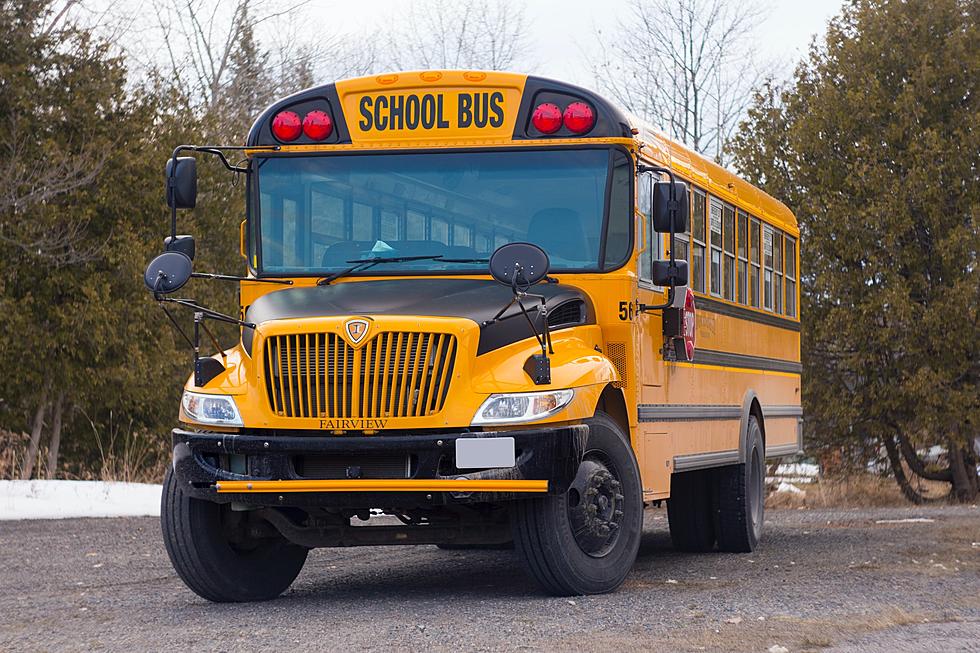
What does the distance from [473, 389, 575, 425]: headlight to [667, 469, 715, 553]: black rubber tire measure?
167 inches

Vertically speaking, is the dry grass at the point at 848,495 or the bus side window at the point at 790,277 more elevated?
the bus side window at the point at 790,277

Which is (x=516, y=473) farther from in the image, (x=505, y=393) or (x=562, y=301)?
(x=562, y=301)

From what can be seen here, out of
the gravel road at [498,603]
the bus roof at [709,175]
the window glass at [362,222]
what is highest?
the bus roof at [709,175]

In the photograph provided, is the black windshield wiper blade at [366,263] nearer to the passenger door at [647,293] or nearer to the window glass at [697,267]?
the passenger door at [647,293]

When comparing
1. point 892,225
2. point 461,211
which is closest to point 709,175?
point 461,211

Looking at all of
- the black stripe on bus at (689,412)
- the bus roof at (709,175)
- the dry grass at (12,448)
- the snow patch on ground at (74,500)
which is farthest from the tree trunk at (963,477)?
the dry grass at (12,448)

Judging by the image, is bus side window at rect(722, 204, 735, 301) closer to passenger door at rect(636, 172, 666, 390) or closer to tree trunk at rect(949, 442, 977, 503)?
passenger door at rect(636, 172, 666, 390)

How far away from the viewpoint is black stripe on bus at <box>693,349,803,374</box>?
10305 millimetres

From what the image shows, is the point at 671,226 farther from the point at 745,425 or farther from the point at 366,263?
the point at 745,425

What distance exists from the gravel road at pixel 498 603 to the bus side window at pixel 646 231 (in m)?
1.68

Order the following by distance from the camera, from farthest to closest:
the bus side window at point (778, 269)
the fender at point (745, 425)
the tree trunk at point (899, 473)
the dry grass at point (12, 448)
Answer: the tree trunk at point (899, 473), the dry grass at point (12, 448), the bus side window at point (778, 269), the fender at point (745, 425)

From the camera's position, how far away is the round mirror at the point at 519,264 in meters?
7.59

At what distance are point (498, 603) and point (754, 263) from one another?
17.0ft

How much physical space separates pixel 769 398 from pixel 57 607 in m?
6.43
